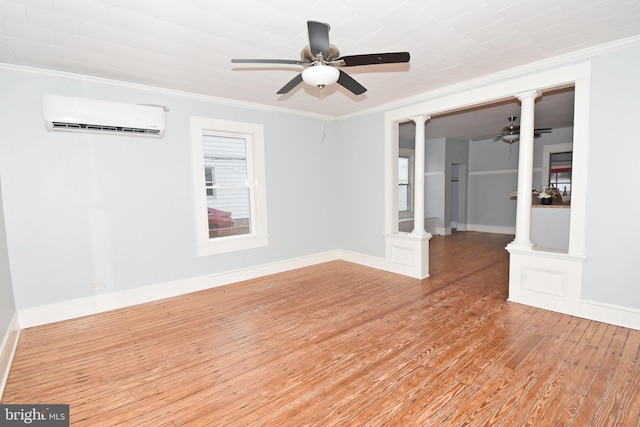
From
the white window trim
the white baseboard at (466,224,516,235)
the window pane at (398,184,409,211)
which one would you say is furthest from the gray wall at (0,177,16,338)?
the white baseboard at (466,224,516,235)

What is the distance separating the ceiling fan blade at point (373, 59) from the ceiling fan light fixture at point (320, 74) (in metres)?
0.10

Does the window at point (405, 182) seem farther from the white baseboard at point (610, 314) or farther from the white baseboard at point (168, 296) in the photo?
the white baseboard at point (610, 314)

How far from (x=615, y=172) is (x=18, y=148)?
5.98m

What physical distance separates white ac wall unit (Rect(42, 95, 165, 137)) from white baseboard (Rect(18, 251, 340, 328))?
1.94 metres

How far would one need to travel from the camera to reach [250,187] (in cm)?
483

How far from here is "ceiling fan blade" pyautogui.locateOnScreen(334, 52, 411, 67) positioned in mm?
2211

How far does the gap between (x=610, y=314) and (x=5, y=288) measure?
5832 mm

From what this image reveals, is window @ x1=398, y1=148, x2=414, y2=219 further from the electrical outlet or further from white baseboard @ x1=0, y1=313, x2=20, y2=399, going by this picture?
white baseboard @ x1=0, y1=313, x2=20, y2=399

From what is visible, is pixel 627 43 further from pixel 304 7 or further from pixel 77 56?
pixel 77 56

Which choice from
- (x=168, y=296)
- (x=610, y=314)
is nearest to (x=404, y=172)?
(x=610, y=314)

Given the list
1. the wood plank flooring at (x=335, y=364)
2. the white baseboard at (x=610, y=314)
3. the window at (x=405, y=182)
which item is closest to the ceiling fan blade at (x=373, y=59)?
the wood plank flooring at (x=335, y=364)

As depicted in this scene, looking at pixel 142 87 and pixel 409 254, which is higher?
pixel 142 87

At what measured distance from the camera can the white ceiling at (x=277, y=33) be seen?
2.21m

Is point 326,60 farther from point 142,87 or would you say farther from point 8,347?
point 8,347
